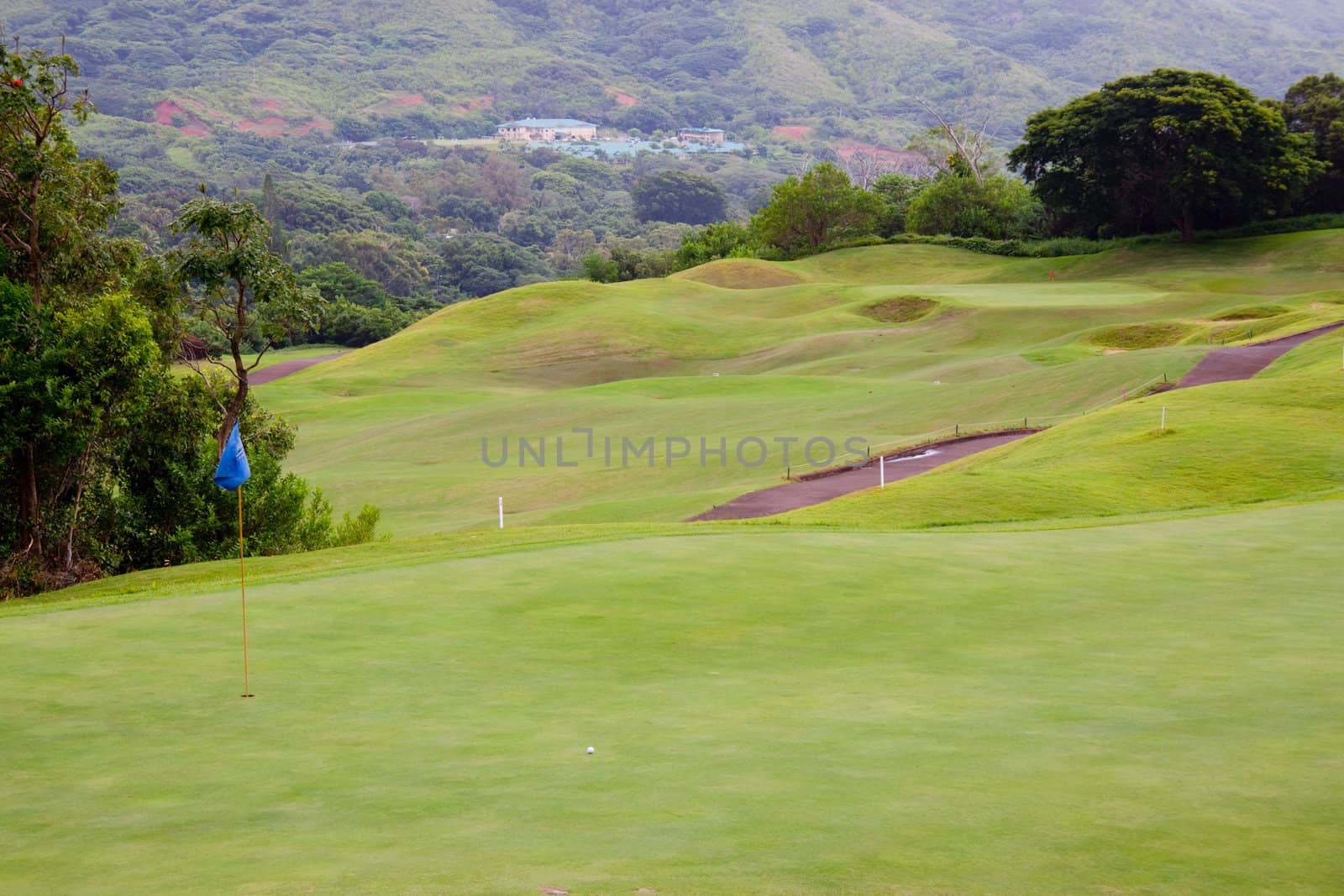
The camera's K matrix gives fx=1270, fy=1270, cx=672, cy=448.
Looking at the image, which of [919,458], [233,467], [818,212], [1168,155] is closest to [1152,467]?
[919,458]

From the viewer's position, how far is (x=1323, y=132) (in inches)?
2977

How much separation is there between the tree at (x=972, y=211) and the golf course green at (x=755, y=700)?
218ft

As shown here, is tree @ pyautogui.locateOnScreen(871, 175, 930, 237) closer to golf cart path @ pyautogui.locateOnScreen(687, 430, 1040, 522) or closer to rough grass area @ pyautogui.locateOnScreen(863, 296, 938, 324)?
rough grass area @ pyautogui.locateOnScreen(863, 296, 938, 324)

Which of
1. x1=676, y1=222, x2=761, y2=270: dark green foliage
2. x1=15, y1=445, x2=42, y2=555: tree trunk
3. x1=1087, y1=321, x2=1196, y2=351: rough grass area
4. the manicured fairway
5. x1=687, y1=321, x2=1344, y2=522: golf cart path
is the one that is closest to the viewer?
the manicured fairway

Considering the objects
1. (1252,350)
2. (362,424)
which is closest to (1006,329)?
(1252,350)

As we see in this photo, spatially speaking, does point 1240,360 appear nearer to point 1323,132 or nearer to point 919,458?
point 919,458

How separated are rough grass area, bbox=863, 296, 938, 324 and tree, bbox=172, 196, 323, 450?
40.9 meters

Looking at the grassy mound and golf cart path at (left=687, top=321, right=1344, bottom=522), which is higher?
the grassy mound

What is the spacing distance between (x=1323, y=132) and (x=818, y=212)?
120 feet

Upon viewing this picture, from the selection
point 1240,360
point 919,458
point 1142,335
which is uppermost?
point 1142,335

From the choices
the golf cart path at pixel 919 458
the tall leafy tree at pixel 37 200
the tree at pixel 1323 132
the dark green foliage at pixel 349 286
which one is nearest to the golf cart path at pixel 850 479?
the golf cart path at pixel 919 458

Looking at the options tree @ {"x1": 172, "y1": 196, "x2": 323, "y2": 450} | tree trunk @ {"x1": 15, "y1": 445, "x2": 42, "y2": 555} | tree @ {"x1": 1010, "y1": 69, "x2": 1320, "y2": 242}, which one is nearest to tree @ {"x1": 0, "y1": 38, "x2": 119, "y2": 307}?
tree @ {"x1": 172, "y1": 196, "x2": 323, "y2": 450}

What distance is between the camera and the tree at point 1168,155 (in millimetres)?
70125

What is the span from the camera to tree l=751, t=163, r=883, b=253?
9969cm
